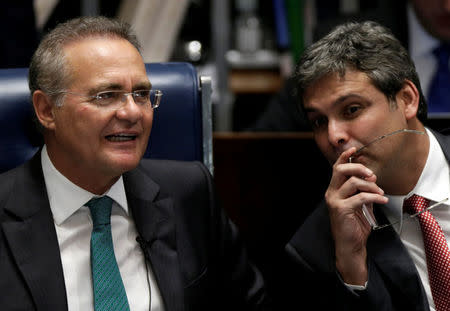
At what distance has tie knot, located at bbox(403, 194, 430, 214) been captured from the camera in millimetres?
1559

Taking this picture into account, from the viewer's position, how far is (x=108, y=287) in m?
1.41

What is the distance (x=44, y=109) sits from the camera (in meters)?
1.49

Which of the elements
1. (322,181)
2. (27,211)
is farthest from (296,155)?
(27,211)

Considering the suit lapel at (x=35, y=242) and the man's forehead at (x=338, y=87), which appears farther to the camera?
the man's forehead at (x=338, y=87)

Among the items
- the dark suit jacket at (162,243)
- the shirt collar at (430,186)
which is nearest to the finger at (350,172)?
the shirt collar at (430,186)

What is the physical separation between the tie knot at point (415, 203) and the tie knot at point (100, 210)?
0.75 m

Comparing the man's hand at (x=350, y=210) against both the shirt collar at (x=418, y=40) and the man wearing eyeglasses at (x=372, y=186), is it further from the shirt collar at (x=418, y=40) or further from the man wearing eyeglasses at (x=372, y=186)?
the shirt collar at (x=418, y=40)

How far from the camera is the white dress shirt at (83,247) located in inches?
55.2

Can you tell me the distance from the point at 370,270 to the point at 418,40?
4.15 feet

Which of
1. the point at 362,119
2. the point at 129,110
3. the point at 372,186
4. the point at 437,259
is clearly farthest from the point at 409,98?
the point at 129,110

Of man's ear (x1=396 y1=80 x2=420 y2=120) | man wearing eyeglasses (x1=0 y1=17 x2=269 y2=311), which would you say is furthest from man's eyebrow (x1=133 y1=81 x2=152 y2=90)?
man's ear (x1=396 y1=80 x2=420 y2=120)

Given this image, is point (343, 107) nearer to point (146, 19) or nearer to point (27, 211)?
point (27, 211)

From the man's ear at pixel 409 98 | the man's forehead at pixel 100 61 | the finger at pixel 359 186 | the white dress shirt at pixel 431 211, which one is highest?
the man's forehead at pixel 100 61

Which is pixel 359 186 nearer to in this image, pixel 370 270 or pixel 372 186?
pixel 372 186
